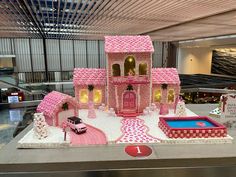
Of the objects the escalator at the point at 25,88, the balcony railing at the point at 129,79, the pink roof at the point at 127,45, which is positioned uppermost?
the pink roof at the point at 127,45

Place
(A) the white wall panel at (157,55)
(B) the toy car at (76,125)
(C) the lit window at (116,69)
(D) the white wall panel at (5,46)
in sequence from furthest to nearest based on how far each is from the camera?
(A) the white wall panel at (157,55), (D) the white wall panel at (5,46), (C) the lit window at (116,69), (B) the toy car at (76,125)

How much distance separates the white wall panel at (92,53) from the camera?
1352 cm

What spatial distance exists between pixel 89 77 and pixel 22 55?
34.8ft

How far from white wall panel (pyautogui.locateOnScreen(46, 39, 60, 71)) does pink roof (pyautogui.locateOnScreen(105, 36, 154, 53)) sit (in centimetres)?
1039

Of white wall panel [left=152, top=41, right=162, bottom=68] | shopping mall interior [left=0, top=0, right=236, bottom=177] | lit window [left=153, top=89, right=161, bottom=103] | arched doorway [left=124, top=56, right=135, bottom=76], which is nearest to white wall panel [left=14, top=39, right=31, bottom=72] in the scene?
shopping mall interior [left=0, top=0, right=236, bottom=177]

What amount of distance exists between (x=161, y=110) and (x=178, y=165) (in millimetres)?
2533

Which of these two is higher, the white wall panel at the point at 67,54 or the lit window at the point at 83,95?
the white wall panel at the point at 67,54

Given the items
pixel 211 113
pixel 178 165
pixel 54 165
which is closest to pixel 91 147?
pixel 54 165

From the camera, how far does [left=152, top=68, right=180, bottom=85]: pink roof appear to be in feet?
12.2

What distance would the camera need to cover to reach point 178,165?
933mm

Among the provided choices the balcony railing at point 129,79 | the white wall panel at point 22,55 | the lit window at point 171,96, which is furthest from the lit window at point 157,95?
the white wall panel at point 22,55

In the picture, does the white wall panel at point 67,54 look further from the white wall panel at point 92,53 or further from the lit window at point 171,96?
the lit window at point 171,96

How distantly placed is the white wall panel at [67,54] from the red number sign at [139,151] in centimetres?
1224

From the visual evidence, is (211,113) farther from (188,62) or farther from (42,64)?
(42,64)
